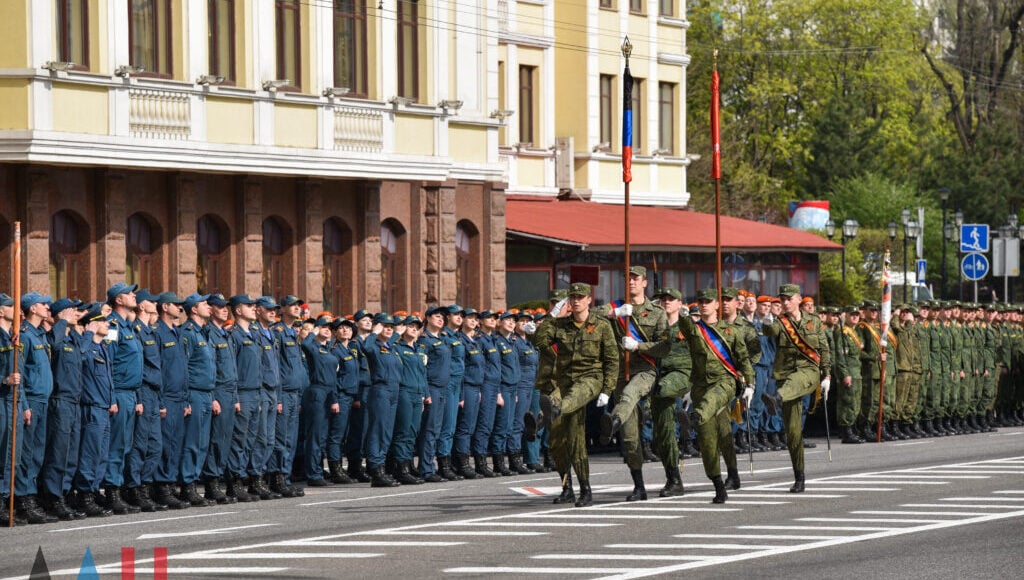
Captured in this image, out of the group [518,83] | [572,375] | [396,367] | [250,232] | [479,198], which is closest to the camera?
[572,375]

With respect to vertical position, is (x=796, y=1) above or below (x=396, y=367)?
above

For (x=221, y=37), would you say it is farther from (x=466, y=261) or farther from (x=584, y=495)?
(x=584, y=495)

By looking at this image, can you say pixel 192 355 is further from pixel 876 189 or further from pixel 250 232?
pixel 876 189

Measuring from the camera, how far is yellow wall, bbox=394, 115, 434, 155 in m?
35.0

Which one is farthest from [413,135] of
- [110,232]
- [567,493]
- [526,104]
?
[567,493]

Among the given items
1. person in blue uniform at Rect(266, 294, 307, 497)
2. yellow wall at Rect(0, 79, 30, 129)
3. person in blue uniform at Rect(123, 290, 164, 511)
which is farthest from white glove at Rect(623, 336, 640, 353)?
yellow wall at Rect(0, 79, 30, 129)

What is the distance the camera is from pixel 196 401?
20000 millimetres

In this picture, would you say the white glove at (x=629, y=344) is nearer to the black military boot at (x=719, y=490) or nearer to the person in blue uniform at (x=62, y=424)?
the black military boot at (x=719, y=490)

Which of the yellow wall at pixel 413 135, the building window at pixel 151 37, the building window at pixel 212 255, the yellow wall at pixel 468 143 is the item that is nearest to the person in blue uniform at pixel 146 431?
the building window at pixel 151 37

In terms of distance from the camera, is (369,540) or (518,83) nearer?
(369,540)

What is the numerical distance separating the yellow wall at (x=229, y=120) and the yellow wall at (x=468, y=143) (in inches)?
218

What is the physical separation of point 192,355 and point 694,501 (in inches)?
197

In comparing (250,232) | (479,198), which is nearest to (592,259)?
(479,198)

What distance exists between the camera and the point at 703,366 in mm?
18953
